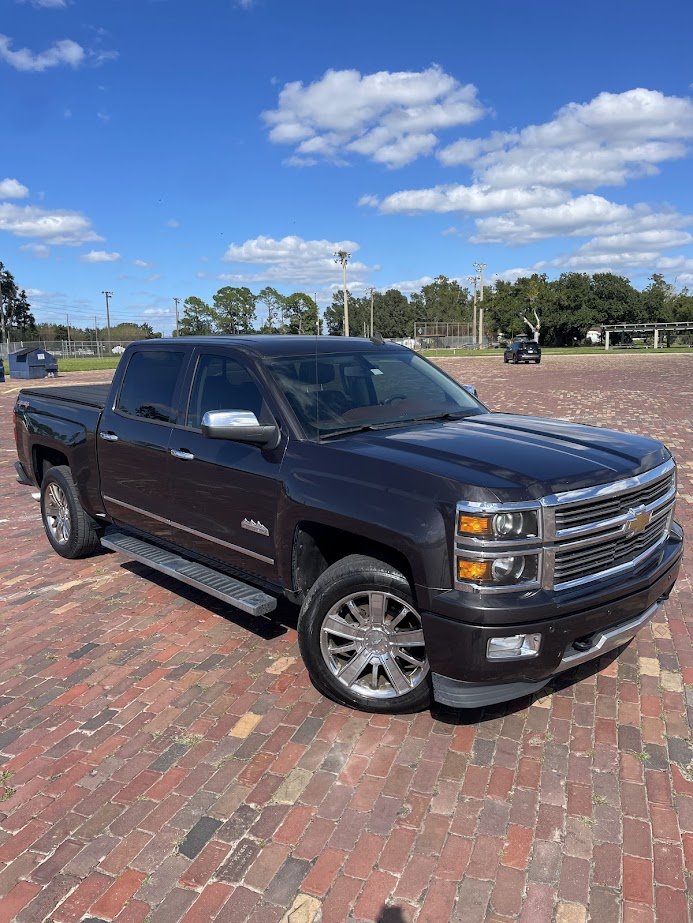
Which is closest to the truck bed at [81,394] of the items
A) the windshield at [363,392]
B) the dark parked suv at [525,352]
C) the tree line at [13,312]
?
the windshield at [363,392]

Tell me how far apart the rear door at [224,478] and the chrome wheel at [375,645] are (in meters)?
0.58

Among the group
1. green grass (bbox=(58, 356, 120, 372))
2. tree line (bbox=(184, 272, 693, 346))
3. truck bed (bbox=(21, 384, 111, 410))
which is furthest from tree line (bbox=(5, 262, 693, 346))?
truck bed (bbox=(21, 384, 111, 410))

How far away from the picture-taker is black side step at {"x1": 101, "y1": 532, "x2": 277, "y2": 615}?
385cm

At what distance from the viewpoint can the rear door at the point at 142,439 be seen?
4660 millimetres

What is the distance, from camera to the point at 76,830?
2775 millimetres

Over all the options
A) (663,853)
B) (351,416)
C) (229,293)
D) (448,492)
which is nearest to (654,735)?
(663,853)

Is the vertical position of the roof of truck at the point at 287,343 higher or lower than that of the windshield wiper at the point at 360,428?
higher

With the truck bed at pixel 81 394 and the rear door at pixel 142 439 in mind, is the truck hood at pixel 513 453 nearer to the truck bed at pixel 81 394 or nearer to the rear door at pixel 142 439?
the rear door at pixel 142 439

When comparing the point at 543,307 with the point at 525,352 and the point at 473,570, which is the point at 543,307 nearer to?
the point at 525,352

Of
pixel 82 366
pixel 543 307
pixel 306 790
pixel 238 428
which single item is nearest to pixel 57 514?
pixel 238 428

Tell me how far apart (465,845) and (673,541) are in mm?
2034

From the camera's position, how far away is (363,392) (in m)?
4.31

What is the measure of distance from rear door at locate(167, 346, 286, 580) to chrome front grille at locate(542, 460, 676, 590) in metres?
1.47

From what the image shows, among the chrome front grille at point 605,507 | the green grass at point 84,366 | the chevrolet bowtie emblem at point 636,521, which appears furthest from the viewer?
the green grass at point 84,366
